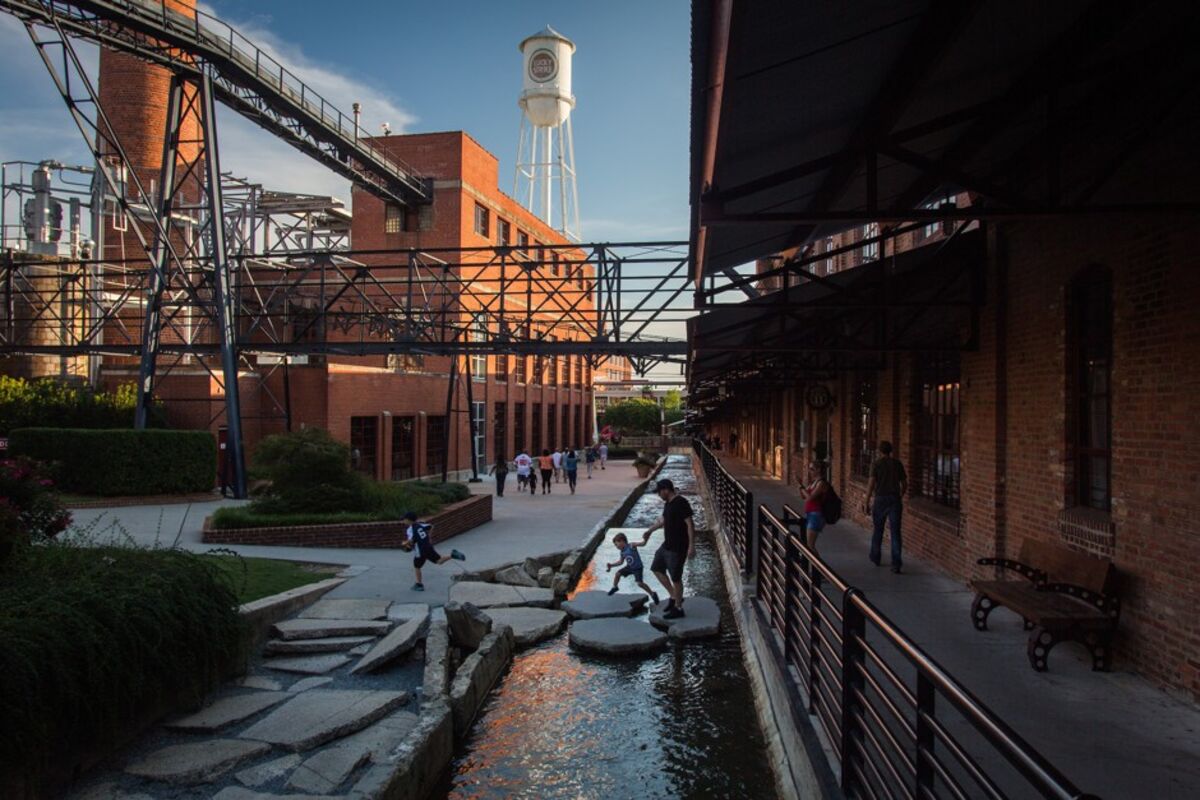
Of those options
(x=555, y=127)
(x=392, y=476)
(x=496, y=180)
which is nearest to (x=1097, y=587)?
(x=392, y=476)

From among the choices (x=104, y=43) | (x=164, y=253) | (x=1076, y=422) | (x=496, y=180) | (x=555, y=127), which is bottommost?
(x=1076, y=422)

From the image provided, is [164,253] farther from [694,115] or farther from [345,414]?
[694,115]

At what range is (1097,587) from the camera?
6.35m

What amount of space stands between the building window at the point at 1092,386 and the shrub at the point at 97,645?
278 inches

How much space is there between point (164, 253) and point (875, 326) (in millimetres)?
17362

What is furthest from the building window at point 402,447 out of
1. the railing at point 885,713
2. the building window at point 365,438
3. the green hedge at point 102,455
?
the railing at point 885,713

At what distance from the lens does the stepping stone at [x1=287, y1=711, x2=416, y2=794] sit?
5.02m

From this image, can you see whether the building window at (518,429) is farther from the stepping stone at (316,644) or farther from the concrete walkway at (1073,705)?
the concrete walkway at (1073,705)

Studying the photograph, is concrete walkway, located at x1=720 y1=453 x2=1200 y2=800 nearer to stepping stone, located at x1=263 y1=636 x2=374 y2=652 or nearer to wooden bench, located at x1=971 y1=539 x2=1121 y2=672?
wooden bench, located at x1=971 y1=539 x2=1121 y2=672

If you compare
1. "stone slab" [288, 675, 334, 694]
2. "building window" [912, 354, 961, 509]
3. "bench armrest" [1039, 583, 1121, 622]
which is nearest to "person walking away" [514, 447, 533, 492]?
"building window" [912, 354, 961, 509]

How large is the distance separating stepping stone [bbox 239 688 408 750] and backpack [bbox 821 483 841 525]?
19.6 feet

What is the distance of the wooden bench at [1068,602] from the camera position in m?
6.14

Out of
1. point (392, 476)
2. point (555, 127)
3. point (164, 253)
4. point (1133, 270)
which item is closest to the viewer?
point (1133, 270)

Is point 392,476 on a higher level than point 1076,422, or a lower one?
lower
